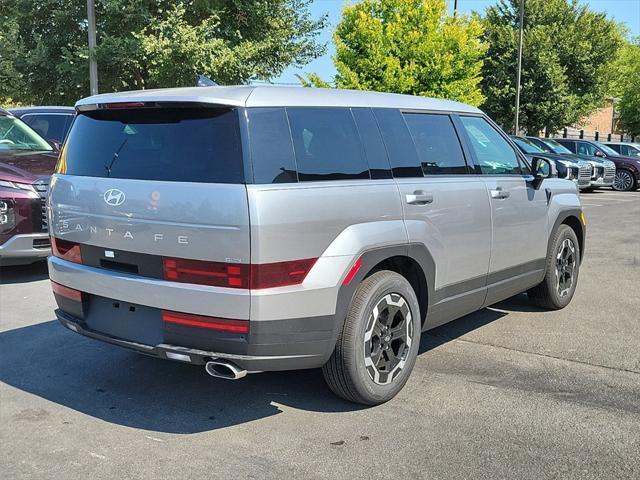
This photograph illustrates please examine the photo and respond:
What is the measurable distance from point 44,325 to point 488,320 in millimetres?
3947

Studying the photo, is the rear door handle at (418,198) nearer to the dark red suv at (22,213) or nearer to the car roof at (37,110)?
the dark red suv at (22,213)

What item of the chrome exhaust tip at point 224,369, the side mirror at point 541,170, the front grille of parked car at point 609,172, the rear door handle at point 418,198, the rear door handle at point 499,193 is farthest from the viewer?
the front grille of parked car at point 609,172

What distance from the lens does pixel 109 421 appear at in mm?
3781

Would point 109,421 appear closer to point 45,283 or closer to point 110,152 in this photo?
point 110,152

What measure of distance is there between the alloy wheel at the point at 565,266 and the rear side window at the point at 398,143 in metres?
2.38

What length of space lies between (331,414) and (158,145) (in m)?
1.87

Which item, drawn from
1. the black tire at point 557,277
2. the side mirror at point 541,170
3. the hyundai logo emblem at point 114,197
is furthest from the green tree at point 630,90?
the hyundai logo emblem at point 114,197

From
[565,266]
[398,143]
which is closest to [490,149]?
[398,143]

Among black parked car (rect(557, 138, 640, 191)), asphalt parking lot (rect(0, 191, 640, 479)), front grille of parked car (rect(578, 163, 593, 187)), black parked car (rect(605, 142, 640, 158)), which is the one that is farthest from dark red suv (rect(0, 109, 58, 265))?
black parked car (rect(605, 142, 640, 158))

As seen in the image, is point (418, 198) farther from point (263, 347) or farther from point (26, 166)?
point (26, 166)

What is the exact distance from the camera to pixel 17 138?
8562 millimetres

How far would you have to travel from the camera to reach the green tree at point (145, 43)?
60.1 feet

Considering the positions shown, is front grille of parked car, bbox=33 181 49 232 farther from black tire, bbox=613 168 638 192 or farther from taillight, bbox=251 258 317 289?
black tire, bbox=613 168 638 192

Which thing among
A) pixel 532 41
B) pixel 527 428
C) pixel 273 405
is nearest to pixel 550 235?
pixel 527 428
